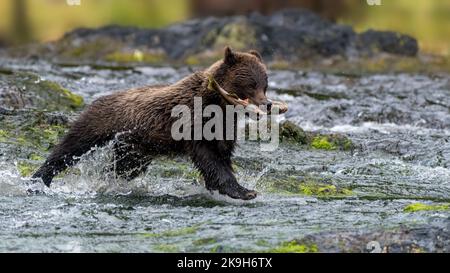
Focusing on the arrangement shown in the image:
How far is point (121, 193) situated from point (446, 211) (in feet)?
10.8

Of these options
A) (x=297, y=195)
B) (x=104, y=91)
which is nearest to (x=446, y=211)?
(x=297, y=195)

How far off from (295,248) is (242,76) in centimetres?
259

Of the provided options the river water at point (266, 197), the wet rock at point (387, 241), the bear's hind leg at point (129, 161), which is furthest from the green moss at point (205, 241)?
the bear's hind leg at point (129, 161)

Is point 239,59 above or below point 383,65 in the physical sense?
above

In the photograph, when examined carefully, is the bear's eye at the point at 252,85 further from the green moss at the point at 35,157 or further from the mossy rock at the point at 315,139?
the mossy rock at the point at 315,139

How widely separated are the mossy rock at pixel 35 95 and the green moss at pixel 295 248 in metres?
6.96

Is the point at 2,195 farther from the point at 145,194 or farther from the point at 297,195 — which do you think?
the point at 297,195

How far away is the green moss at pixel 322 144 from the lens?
11.8 m

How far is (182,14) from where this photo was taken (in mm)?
27359

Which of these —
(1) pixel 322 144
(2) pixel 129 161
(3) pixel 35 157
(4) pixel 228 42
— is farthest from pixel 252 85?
(4) pixel 228 42

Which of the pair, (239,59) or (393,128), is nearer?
(239,59)

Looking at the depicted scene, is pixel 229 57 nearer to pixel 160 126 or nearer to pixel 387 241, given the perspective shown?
pixel 160 126

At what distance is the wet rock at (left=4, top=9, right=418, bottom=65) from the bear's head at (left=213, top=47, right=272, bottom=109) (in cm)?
1184

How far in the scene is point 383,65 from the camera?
20.3 m
